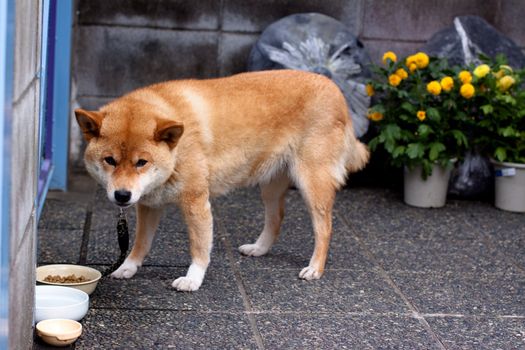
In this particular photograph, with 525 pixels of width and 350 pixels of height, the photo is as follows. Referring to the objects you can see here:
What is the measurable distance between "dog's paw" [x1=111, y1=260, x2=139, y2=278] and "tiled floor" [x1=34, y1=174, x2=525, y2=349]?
0.06 m

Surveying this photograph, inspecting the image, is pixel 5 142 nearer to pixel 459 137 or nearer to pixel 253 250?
pixel 253 250

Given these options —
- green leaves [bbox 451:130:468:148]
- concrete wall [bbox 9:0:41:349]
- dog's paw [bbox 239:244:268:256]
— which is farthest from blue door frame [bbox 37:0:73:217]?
green leaves [bbox 451:130:468:148]

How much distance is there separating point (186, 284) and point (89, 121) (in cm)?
108

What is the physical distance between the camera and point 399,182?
24.7 feet

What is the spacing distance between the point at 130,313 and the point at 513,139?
3.90m

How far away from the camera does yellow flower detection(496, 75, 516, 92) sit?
21.8ft

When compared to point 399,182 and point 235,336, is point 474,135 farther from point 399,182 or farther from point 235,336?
point 235,336

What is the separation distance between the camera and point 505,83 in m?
Result: 6.67

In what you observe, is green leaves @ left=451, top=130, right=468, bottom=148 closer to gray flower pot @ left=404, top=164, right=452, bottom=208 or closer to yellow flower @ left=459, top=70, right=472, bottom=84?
gray flower pot @ left=404, top=164, right=452, bottom=208

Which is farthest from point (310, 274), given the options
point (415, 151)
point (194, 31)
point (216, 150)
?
point (194, 31)

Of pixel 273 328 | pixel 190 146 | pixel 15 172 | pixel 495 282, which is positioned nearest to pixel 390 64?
pixel 495 282

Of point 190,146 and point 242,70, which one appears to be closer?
point 190,146

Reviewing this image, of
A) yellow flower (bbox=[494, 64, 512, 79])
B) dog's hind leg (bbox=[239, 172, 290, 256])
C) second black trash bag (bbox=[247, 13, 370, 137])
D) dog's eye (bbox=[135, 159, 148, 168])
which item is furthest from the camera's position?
second black trash bag (bbox=[247, 13, 370, 137])

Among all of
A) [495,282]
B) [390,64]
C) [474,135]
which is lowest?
[495,282]
